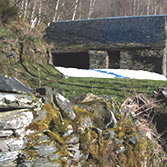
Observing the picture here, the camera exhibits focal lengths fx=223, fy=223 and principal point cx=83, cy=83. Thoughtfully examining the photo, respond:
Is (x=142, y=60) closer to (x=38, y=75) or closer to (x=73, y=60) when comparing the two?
(x=73, y=60)

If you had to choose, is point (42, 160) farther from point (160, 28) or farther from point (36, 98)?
point (160, 28)

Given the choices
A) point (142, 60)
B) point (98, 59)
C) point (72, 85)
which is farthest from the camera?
point (98, 59)

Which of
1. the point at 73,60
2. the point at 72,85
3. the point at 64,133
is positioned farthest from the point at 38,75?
the point at 73,60

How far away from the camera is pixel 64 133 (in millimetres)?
2607

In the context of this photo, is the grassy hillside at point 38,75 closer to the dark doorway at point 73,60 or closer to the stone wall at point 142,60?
the dark doorway at point 73,60

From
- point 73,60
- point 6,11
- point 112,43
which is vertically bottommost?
point 73,60

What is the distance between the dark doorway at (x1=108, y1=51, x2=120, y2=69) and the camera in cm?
1714

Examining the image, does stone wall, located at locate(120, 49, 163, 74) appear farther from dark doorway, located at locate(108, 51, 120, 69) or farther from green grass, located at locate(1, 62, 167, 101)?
green grass, located at locate(1, 62, 167, 101)

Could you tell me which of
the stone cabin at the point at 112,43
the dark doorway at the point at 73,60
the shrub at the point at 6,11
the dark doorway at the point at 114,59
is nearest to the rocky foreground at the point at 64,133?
the shrub at the point at 6,11

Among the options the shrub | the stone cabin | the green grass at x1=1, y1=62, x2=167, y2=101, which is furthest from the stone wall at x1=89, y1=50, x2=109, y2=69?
the green grass at x1=1, y1=62, x2=167, y2=101

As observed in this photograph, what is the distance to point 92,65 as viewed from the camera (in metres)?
16.9

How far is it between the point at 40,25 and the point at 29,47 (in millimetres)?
11989

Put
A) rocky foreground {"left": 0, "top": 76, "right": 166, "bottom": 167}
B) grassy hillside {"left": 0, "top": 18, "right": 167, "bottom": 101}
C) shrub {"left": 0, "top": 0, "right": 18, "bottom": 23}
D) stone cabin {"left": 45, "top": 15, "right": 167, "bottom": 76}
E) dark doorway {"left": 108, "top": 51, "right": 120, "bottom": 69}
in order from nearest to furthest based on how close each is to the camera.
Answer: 1. rocky foreground {"left": 0, "top": 76, "right": 166, "bottom": 167}
2. grassy hillside {"left": 0, "top": 18, "right": 167, "bottom": 101}
3. shrub {"left": 0, "top": 0, "right": 18, "bottom": 23}
4. stone cabin {"left": 45, "top": 15, "right": 167, "bottom": 76}
5. dark doorway {"left": 108, "top": 51, "right": 120, "bottom": 69}

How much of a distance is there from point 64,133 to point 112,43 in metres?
15.3
